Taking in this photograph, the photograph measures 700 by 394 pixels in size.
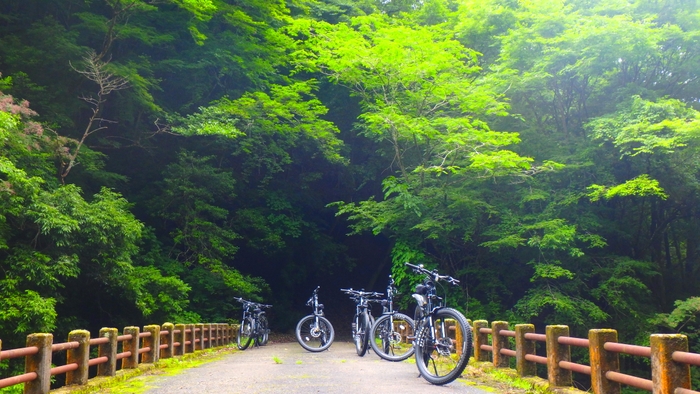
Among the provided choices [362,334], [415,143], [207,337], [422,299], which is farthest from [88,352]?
[415,143]

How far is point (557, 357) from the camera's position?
6.14 meters

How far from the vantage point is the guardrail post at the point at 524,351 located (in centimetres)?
698

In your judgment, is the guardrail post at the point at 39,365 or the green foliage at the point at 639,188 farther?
the green foliage at the point at 639,188

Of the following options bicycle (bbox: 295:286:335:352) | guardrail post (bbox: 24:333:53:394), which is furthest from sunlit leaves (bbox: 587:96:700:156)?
guardrail post (bbox: 24:333:53:394)

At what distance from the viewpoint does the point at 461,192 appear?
17969 mm

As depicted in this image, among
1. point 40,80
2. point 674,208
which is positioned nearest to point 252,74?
point 40,80

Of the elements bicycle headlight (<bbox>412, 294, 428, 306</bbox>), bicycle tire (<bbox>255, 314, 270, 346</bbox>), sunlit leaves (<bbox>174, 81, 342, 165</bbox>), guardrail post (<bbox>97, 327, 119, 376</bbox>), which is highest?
sunlit leaves (<bbox>174, 81, 342, 165</bbox>)

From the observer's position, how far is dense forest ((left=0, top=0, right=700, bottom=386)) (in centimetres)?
1490

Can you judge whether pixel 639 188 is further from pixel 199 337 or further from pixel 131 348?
pixel 131 348

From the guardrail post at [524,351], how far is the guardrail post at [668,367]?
2.60 meters

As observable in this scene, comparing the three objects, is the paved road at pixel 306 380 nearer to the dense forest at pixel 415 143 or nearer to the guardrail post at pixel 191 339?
the guardrail post at pixel 191 339

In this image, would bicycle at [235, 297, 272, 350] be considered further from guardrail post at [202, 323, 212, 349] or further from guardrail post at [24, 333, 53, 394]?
guardrail post at [24, 333, 53, 394]

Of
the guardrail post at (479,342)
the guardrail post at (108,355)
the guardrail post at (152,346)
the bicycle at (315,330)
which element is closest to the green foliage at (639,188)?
the guardrail post at (479,342)

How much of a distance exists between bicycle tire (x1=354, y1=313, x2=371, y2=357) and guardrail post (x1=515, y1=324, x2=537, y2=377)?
4.19 m
